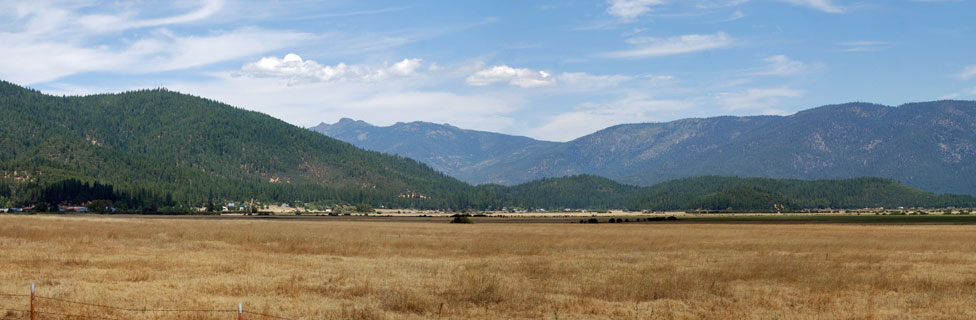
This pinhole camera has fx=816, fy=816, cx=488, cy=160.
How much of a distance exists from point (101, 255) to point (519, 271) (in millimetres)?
24093

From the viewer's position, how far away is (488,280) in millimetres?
36812

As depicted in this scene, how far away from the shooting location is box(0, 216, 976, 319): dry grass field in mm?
29141

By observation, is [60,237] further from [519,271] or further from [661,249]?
[661,249]

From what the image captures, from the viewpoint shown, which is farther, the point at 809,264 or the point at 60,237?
the point at 60,237

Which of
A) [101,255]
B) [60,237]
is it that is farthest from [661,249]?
[60,237]

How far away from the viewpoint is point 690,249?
60281mm

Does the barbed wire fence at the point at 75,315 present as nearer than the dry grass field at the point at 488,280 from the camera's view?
Yes

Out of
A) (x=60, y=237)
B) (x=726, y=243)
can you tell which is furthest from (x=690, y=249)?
(x=60, y=237)

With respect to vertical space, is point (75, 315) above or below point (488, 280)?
below

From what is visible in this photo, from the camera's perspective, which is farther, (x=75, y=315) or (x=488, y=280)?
(x=488, y=280)

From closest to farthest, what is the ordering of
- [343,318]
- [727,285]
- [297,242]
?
[343,318], [727,285], [297,242]

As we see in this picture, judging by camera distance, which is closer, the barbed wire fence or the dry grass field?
the barbed wire fence

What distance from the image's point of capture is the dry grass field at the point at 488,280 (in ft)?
95.6

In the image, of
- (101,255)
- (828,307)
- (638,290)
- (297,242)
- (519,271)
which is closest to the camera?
(828,307)
